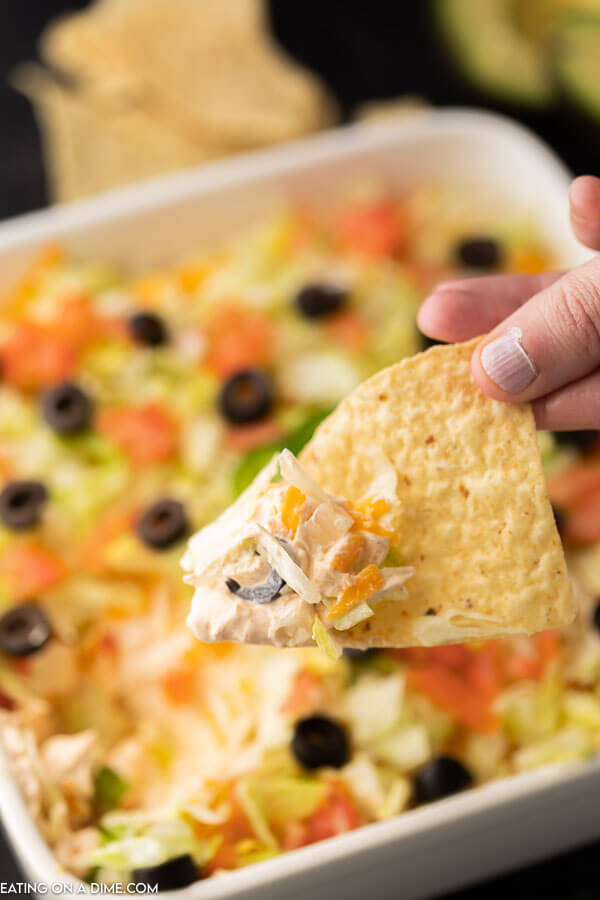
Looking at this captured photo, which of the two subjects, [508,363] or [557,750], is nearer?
[508,363]

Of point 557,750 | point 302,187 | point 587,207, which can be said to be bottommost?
point 557,750

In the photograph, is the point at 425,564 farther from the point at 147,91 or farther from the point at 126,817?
the point at 147,91

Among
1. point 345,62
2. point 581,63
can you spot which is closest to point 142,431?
point 581,63

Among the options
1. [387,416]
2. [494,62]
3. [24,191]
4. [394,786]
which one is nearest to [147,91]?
[24,191]

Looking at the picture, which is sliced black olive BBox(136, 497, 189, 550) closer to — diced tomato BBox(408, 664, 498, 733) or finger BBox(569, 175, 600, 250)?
diced tomato BBox(408, 664, 498, 733)

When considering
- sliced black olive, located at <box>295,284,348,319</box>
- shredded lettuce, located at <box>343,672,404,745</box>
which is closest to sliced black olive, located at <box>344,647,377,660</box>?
shredded lettuce, located at <box>343,672,404,745</box>

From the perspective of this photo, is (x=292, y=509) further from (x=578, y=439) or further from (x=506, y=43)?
(x=506, y=43)
